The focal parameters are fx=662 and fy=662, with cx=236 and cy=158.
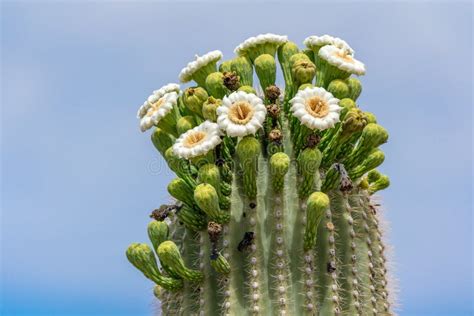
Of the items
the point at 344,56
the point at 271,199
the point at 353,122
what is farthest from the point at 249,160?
the point at 344,56

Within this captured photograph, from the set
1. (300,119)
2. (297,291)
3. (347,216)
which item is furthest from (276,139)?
(297,291)

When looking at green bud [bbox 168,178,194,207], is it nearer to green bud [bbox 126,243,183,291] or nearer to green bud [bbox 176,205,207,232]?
green bud [bbox 176,205,207,232]

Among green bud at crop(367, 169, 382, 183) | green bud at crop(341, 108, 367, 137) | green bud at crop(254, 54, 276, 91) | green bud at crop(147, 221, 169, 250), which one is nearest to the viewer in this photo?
green bud at crop(341, 108, 367, 137)

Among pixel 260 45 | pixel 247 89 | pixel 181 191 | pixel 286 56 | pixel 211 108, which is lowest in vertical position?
pixel 181 191

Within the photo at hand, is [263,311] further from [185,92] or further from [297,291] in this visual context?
[185,92]

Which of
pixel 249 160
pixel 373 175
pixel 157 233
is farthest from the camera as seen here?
pixel 373 175

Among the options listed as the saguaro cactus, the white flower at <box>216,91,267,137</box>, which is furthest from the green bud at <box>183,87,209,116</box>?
the white flower at <box>216,91,267,137</box>

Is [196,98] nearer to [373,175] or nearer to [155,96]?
[155,96]
